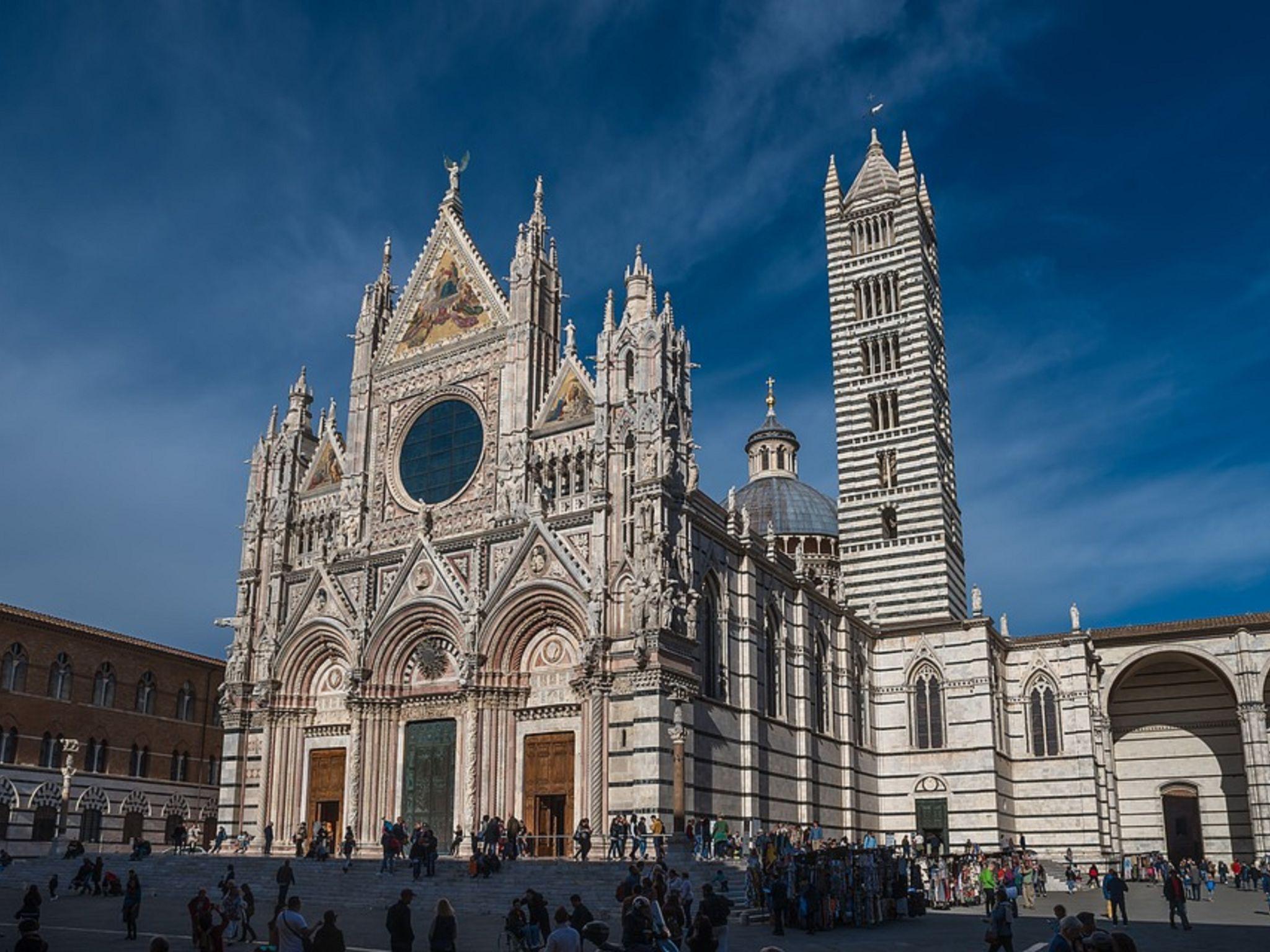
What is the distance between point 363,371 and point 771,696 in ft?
57.3

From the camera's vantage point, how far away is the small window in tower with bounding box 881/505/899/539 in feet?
159

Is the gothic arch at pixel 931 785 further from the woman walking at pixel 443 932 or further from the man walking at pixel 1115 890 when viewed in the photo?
the woman walking at pixel 443 932

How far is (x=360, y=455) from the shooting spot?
39531 millimetres

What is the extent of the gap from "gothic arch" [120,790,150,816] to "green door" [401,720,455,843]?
16490 millimetres

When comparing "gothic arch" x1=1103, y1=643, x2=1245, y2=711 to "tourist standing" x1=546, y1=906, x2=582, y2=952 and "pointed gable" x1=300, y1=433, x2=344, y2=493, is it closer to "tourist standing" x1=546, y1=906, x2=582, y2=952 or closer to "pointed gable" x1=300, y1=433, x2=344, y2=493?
"pointed gable" x1=300, y1=433, x2=344, y2=493

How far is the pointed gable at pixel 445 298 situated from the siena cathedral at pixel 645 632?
113 mm

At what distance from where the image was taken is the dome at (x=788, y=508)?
192ft

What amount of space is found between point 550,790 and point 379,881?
5921mm

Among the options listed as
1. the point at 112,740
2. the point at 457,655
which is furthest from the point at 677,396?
the point at 112,740

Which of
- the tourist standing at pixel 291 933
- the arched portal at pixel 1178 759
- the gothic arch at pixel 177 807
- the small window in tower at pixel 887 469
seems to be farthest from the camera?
the arched portal at pixel 1178 759

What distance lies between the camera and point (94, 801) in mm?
43938

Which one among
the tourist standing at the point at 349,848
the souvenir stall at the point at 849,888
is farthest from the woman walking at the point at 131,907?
the souvenir stall at the point at 849,888


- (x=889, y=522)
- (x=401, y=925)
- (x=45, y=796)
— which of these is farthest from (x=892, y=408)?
(x=401, y=925)

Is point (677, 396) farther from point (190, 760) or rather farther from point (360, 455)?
point (190, 760)
